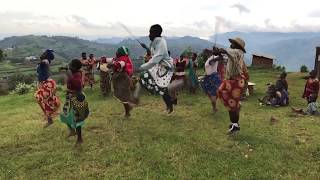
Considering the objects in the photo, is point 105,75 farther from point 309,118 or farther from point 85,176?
point 85,176

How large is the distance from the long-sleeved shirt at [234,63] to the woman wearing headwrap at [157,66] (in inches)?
84.6

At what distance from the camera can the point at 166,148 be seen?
10.2 meters

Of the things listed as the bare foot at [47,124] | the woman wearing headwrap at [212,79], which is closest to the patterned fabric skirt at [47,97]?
the bare foot at [47,124]

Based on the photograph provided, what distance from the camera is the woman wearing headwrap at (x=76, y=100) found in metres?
10.4

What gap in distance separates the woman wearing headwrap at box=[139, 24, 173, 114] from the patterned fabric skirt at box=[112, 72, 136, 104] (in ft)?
2.60

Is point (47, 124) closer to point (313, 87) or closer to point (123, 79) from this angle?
point (123, 79)

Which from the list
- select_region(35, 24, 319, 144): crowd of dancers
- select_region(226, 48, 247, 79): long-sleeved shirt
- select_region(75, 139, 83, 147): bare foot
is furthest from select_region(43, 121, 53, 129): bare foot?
select_region(226, 48, 247, 79): long-sleeved shirt

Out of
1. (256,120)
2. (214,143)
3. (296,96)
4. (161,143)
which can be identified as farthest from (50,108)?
(296,96)

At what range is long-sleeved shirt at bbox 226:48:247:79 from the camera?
428 inches

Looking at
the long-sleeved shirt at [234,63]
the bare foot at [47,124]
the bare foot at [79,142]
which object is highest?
the long-sleeved shirt at [234,63]

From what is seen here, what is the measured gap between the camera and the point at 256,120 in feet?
43.7

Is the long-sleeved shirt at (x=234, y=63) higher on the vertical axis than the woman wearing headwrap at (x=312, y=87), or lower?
higher

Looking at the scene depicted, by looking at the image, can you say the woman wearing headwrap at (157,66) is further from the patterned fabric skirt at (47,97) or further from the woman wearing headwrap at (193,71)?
the woman wearing headwrap at (193,71)

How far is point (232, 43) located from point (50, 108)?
18.4 ft
